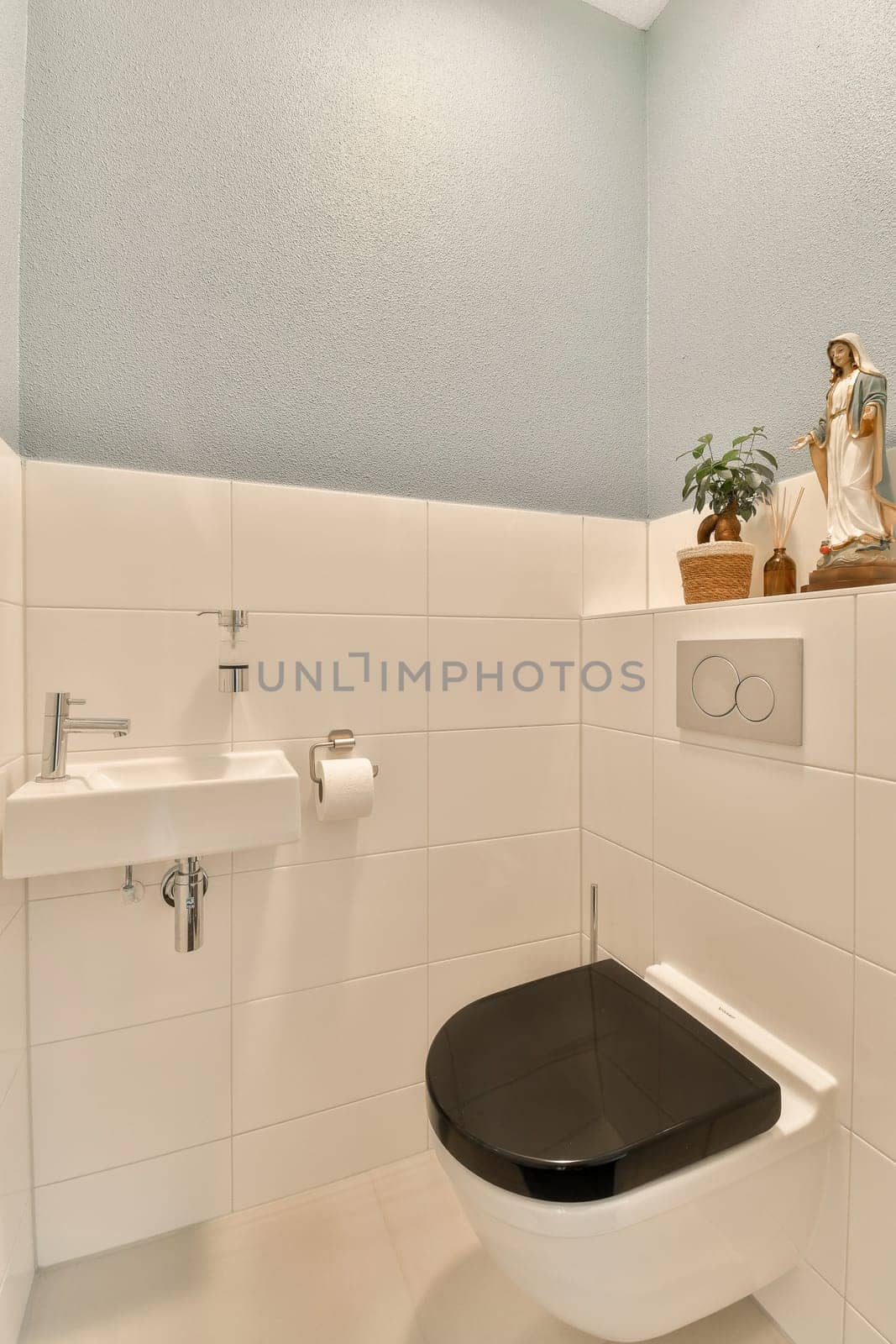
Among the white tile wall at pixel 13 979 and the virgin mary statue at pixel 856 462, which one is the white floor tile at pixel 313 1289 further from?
the virgin mary statue at pixel 856 462

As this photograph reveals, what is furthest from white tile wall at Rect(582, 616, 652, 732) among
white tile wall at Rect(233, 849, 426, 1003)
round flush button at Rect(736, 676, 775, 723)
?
white tile wall at Rect(233, 849, 426, 1003)

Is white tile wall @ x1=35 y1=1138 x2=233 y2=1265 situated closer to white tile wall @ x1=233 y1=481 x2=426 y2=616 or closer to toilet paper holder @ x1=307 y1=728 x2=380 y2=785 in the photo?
toilet paper holder @ x1=307 y1=728 x2=380 y2=785

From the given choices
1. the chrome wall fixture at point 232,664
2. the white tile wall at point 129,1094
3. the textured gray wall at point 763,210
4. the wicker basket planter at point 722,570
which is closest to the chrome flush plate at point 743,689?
the wicker basket planter at point 722,570

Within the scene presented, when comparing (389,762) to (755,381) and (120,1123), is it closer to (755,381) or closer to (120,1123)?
(120,1123)

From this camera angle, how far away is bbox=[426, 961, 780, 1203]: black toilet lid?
76 centimetres

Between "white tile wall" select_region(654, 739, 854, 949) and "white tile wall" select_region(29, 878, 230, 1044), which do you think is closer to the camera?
"white tile wall" select_region(654, 739, 854, 949)

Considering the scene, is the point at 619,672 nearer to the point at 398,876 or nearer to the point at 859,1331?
the point at 398,876

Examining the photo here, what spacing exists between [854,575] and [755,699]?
0.74 ft

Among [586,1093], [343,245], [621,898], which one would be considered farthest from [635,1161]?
[343,245]

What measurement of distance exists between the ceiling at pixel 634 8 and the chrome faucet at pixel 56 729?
1.89m

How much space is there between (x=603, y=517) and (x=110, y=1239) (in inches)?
66.3

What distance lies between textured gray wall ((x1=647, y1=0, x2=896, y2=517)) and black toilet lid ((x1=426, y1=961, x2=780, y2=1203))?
0.99 m

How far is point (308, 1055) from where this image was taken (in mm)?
1223

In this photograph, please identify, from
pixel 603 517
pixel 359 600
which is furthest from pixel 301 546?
pixel 603 517
